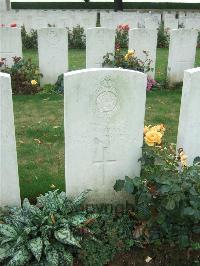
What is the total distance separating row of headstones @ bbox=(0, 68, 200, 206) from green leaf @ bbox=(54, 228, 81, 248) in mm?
562

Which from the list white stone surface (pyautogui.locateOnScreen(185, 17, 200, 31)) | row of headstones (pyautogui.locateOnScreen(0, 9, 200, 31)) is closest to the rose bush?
→ row of headstones (pyautogui.locateOnScreen(0, 9, 200, 31))

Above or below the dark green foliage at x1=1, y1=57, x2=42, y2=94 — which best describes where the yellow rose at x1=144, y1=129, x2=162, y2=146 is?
above

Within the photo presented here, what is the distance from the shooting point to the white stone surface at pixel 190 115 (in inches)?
150

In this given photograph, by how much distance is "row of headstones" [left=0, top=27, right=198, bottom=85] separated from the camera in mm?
7926

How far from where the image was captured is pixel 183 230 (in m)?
3.49

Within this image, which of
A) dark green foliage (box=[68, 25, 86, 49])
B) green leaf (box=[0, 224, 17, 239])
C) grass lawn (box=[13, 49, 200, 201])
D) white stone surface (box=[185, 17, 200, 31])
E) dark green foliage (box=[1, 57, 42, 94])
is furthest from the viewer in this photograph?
white stone surface (box=[185, 17, 200, 31])

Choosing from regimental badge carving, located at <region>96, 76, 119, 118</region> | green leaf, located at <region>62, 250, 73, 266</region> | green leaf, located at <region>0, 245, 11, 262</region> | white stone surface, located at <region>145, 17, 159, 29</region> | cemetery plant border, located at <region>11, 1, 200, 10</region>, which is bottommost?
green leaf, located at <region>62, 250, 73, 266</region>

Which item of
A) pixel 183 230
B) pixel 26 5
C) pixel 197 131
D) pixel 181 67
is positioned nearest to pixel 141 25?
pixel 181 67

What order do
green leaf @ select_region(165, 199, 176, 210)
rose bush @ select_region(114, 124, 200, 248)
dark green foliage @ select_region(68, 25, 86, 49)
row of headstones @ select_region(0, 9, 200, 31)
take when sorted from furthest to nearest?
1. row of headstones @ select_region(0, 9, 200, 31)
2. dark green foliage @ select_region(68, 25, 86, 49)
3. rose bush @ select_region(114, 124, 200, 248)
4. green leaf @ select_region(165, 199, 176, 210)

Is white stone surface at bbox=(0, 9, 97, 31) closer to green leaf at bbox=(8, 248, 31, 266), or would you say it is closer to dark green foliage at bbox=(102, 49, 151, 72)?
dark green foliage at bbox=(102, 49, 151, 72)

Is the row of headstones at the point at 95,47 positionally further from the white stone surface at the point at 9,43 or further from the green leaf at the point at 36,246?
the green leaf at the point at 36,246

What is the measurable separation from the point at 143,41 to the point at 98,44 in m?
0.95

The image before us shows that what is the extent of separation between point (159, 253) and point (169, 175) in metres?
0.72

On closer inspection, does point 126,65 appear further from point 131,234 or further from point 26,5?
point 26,5
